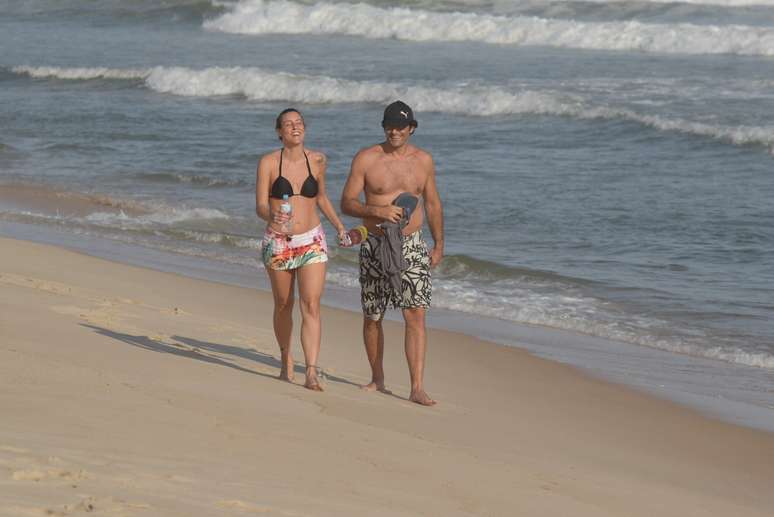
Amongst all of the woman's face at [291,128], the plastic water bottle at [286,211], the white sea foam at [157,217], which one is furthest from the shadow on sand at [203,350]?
the white sea foam at [157,217]

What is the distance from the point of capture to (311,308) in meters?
6.86

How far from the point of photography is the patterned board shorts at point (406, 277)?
6742mm

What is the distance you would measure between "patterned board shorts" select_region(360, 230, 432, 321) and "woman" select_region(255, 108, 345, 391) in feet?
0.72

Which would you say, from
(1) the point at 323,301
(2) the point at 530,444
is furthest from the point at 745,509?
(1) the point at 323,301

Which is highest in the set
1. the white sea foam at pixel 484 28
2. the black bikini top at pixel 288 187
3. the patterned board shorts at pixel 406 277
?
the white sea foam at pixel 484 28

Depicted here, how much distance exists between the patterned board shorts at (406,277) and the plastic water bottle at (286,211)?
15.2 inches

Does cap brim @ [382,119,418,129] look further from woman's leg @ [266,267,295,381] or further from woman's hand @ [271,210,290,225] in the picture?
woman's leg @ [266,267,295,381]

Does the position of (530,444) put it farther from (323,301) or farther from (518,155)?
(518,155)

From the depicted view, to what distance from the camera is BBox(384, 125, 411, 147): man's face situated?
666cm

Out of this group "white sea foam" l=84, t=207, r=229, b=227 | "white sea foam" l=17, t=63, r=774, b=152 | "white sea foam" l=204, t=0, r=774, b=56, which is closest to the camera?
"white sea foam" l=84, t=207, r=229, b=227

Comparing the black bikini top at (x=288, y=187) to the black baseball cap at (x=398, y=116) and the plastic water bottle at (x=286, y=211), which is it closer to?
the plastic water bottle at (x=286, y=211)

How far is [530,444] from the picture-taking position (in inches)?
251

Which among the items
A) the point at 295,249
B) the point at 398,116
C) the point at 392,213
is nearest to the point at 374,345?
the point at 295,249

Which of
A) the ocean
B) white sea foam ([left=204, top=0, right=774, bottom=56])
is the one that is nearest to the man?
the ocean
